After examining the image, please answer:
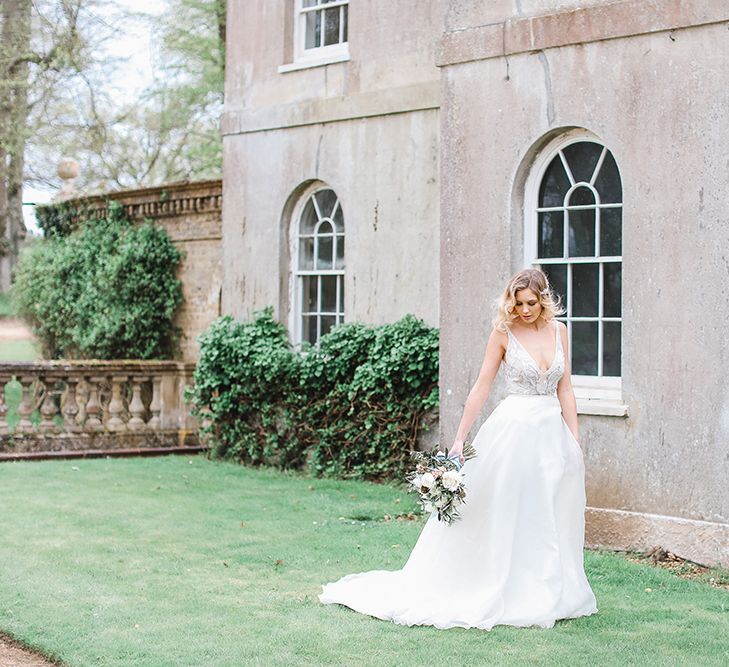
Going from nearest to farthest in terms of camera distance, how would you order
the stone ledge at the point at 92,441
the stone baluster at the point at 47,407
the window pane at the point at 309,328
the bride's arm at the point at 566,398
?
the bride's arm at the point at 566,398
the window pane at the point at 309,328
the stone ledge at the point at 92,441
the stone baluster at the point at 47,407

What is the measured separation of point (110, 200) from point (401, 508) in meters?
8.21

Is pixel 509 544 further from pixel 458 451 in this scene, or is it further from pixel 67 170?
pixel 67 170

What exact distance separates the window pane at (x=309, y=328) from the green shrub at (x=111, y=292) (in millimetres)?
2573

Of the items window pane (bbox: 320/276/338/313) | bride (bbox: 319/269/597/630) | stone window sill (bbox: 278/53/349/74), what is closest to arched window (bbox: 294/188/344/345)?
window pane (bbox: 320/276/338/313)

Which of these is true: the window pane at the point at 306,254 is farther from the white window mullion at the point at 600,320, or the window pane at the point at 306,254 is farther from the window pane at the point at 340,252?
the white window mullion at the point at 600,320

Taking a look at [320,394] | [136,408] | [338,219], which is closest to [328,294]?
[338,219]

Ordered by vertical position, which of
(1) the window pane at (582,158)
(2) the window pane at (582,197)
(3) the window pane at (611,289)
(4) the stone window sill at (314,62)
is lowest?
(3) the window pane at (611,289)

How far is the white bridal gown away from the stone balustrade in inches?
324

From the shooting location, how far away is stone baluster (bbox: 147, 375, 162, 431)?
1520 centimetres

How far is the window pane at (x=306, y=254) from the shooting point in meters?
14.1

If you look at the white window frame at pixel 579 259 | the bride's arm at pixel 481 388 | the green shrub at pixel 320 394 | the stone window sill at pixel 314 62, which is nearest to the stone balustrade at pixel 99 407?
the green shrub at pixel 320 394

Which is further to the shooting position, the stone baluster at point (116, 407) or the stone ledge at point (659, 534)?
the stone baluster at point (116, 407)

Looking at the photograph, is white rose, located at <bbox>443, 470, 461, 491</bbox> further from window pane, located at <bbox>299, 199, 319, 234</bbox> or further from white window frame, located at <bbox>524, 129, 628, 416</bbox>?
window pane, located at <bbox>299, 199, 319, 234</bbox>

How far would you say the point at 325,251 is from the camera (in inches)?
546
